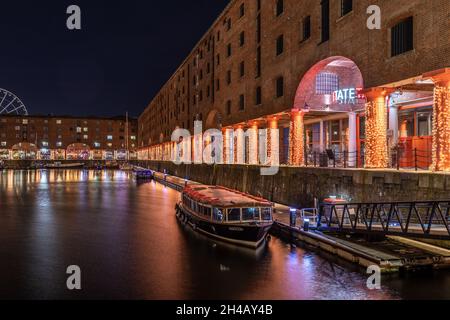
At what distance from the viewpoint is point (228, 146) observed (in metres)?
52.7

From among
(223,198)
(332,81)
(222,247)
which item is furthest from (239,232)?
(332,81)

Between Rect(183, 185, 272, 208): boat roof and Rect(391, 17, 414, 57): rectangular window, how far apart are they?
10215mm

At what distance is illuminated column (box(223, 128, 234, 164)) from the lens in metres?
51.9

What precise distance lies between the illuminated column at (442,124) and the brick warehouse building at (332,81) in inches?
1.7

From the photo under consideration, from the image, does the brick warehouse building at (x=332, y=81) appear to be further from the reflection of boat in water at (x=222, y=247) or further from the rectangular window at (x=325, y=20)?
the reflection of boat in water at (x=222, y=247)

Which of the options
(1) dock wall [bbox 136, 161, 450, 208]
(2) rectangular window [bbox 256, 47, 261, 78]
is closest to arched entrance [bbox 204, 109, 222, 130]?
(1) dock wall [bbox 136, 161, 450, 208]

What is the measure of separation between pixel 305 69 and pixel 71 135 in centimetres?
16719

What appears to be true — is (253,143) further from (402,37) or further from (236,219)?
(402,37)

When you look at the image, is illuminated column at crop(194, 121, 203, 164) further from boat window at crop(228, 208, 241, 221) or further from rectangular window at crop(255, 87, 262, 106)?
boat window at crop(228, 208, 241, 221)

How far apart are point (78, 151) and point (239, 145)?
5879 inches

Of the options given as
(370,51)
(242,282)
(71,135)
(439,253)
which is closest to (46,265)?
(242,282)

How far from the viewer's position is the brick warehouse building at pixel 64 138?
17338 centimetres

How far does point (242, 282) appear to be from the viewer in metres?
17.1
